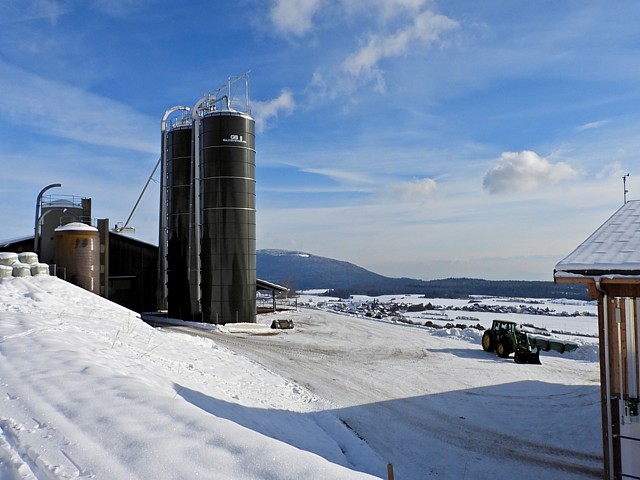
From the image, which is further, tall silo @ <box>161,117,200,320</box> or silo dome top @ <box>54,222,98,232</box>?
tall silo @ <box>161,117,200,320</box>

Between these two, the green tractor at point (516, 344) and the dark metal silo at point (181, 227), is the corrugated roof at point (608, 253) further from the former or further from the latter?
the dark metal silo at point (181, 227)

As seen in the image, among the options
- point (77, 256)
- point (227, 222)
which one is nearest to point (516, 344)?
point (227, 222)

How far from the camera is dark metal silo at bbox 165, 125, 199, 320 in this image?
3266 cm

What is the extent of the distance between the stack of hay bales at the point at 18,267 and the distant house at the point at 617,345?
871 inches

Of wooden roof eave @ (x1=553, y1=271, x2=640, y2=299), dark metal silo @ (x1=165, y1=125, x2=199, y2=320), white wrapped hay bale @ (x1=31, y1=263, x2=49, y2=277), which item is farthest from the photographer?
dark metal silo @ (x1=165, y1=125, x2=199, y2=320)

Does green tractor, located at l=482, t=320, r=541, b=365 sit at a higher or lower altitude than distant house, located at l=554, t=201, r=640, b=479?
lower

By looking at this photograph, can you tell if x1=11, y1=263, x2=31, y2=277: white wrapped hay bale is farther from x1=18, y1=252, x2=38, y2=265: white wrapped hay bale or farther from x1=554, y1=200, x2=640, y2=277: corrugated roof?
x1=554, y1=200, x2=640, y2=277: corrugated roof

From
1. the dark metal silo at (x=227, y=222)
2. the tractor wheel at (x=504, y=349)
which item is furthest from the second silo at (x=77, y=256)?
the tractor wheel at (x=504, y=349)

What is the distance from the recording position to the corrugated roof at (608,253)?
372 inches

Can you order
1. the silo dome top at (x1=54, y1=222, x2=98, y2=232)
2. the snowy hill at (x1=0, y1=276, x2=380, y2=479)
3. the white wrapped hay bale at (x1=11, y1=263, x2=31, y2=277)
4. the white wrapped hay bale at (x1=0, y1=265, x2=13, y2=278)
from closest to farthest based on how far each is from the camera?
the snowy hill at (x1=0, y1=276, x2=380, y2=479)
the white wrapped hay bale at (x1=0, y1=265, x2=13, y2=278)
the white wrapped hay bale at (x1=11, y1=263, x2=31, y2=277)
the silo dome top at (x1=54, y1=222, x2=98, y2=232)

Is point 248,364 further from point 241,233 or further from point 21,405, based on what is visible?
point 241,233

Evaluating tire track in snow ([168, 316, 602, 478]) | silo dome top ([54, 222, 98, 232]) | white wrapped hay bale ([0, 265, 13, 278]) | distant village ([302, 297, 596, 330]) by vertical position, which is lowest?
distant village ([302, 297, 596, 330])

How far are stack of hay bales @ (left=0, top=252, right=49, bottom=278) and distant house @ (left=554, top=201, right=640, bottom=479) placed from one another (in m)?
22.1

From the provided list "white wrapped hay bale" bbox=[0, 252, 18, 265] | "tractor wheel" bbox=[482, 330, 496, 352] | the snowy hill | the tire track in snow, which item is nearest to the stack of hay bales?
"white wrapped hay bale" bbox=[0, 252, 18, 265]
